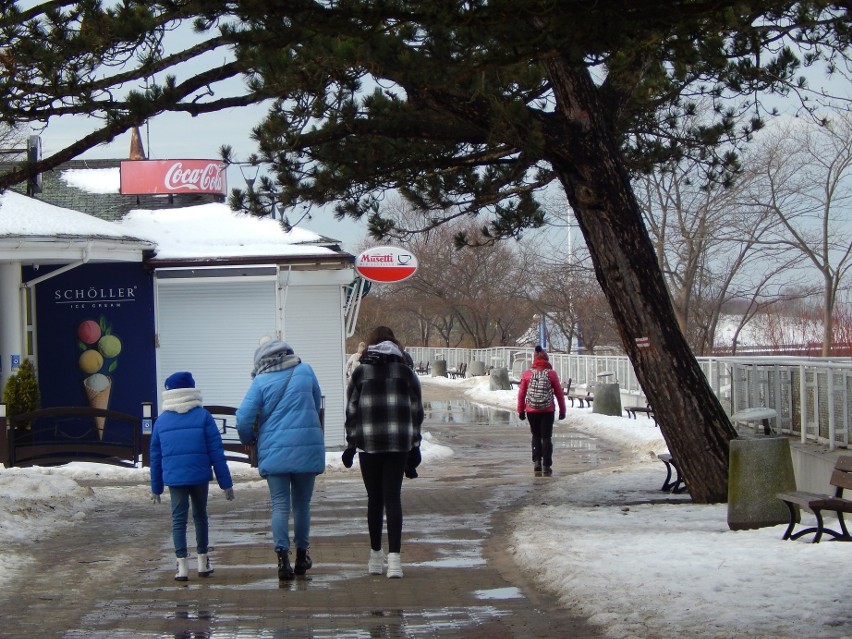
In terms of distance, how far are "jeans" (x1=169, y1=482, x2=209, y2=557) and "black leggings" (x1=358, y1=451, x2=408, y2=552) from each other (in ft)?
4.05

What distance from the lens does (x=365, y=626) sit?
23.7 ft

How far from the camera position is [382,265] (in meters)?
20.6

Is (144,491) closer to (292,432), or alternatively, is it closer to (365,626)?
(292,432)

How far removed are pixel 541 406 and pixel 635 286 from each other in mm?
4742

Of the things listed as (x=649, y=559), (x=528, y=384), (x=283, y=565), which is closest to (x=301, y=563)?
(x=283, y=565)

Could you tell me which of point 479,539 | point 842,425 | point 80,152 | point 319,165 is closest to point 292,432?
point 479,539

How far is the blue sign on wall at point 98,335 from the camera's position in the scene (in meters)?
20.2

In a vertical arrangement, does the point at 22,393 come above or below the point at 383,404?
below

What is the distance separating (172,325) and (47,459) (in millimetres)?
3345

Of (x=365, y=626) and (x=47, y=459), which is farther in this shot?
(x=47, y=459)

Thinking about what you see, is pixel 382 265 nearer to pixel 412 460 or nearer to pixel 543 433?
pixel 543 433

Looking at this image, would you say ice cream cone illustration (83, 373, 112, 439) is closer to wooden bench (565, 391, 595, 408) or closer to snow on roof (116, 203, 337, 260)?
snow on roof (116, 203, 337, 260)

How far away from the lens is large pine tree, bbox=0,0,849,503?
23.4 ft

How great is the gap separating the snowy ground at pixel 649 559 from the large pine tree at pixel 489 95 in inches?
62.2
